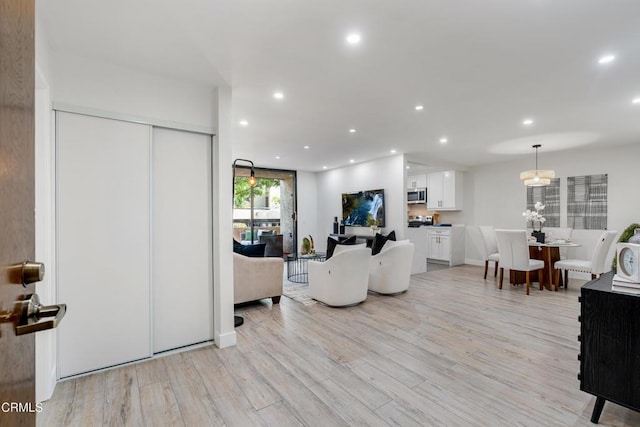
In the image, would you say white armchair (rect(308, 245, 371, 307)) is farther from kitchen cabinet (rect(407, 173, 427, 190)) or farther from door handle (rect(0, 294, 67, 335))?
kitchen cabinet (rect(407, 173, 427, 190))

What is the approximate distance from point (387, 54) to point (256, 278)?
124 inches

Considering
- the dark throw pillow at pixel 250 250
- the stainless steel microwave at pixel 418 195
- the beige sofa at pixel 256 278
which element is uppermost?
the stainless steel microwave at pixel 418 195

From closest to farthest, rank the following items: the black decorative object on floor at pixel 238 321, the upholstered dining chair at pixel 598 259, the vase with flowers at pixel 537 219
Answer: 1. the black decorative object on floor at pixel 238 321
2. the upholstered dining chair at pixel 598 259
3. the vase with flowers at pixel 537 219

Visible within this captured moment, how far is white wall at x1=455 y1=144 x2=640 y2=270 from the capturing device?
5.56m

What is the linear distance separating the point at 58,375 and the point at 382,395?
2506 millimetres

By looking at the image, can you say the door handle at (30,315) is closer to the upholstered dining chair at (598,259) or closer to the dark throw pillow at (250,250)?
the dark throw pillow at (250,250)

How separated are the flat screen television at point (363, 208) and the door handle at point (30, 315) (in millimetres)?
6338

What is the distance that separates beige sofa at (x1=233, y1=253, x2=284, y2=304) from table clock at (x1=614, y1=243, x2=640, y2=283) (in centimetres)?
351

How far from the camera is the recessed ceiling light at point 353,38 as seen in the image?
2.24m

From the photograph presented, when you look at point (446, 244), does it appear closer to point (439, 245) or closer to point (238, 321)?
point (439, 245)

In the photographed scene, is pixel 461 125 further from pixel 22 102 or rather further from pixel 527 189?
pixel 22 102

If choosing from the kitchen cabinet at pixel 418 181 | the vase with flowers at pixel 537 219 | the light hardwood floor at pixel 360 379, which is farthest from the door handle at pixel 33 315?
the kitchen cabinet at pixel 418 181

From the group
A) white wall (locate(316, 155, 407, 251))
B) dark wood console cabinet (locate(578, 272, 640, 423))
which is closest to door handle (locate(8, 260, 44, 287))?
dark wood console cabinet (locate(578, 272, 640, 423))

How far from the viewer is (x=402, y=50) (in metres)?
2.45
